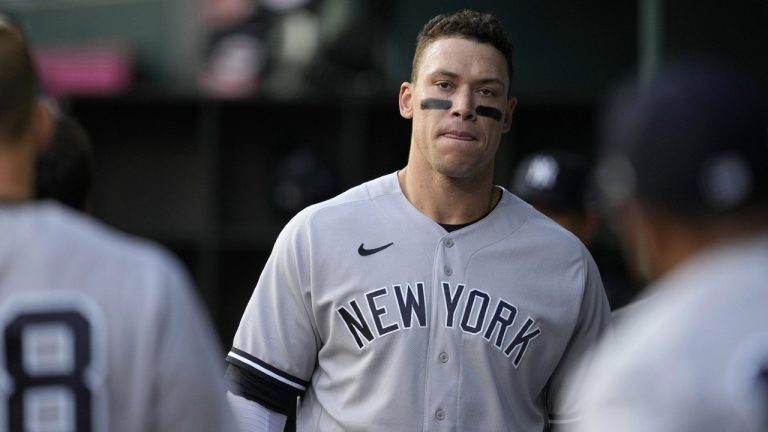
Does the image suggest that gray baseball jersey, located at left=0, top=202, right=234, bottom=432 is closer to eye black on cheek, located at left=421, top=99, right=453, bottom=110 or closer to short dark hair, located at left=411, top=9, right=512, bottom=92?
Result: eye black on cheek, located at left=421, top=99, right=453, bottom=110

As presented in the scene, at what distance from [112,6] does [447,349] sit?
832cm

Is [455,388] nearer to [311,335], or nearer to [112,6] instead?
[311,335]

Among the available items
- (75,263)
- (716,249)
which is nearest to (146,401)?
(75,263)

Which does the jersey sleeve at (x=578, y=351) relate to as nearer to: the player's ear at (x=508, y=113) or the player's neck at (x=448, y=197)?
the player's neck at (x=448, y=197)

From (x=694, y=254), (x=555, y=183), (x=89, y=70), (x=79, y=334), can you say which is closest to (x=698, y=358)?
(x=694, y=254)

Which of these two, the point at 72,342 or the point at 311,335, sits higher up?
the point at 72,342

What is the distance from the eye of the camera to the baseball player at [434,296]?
3.77 m

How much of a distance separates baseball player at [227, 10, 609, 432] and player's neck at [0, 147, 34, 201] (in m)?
1.70

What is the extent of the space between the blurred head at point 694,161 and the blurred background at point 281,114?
624 cm

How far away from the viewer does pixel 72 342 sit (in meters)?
2.16

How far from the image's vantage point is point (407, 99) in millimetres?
4219

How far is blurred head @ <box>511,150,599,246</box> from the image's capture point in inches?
207

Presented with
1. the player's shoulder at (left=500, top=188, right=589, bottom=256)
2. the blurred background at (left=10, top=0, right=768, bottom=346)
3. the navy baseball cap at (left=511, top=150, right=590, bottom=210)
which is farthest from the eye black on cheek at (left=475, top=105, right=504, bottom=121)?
the blurred background at (left=10, top=0, right=768, bottom=346)

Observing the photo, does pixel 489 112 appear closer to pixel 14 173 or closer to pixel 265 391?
pixel 265 391
